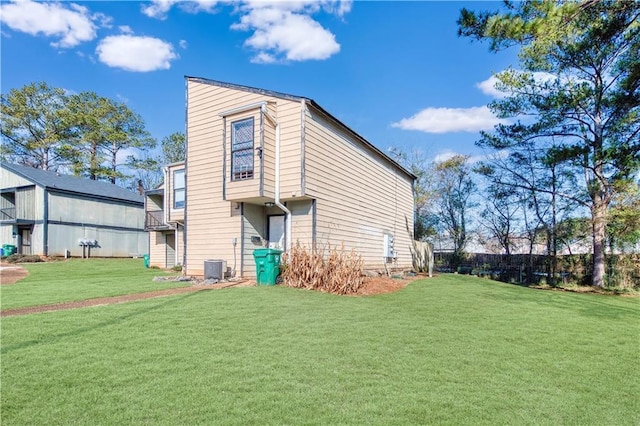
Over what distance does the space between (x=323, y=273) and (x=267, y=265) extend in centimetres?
159

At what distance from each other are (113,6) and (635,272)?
2152 centimetres

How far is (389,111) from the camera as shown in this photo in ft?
73.5

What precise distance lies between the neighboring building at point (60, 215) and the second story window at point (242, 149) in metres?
17.3

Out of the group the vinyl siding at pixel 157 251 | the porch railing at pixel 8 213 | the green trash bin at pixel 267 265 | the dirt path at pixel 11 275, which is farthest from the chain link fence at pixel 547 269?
the porch railing at pixel 8 213

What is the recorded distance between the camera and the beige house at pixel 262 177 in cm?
1023

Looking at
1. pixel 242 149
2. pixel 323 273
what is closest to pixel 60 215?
pixel 242 149

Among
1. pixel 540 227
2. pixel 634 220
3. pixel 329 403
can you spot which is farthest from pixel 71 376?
pixel 540 227

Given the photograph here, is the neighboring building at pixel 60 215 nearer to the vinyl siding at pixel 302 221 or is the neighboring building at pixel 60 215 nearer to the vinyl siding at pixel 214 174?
the vinyl siding at pixel 214 174

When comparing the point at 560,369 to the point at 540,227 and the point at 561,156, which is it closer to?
the point at 561,156

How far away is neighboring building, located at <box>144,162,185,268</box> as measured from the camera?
1555cm

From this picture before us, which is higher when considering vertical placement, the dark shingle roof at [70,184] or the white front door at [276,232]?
the dark shingle roof at [70,184]

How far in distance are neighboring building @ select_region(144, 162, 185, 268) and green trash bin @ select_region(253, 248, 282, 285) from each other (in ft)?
24.9

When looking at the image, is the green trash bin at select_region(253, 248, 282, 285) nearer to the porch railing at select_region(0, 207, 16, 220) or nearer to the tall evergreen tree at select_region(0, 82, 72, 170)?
the porch railing at select_region(0, 207, 16, 220)

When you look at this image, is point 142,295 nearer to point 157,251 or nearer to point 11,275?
point 11,275
